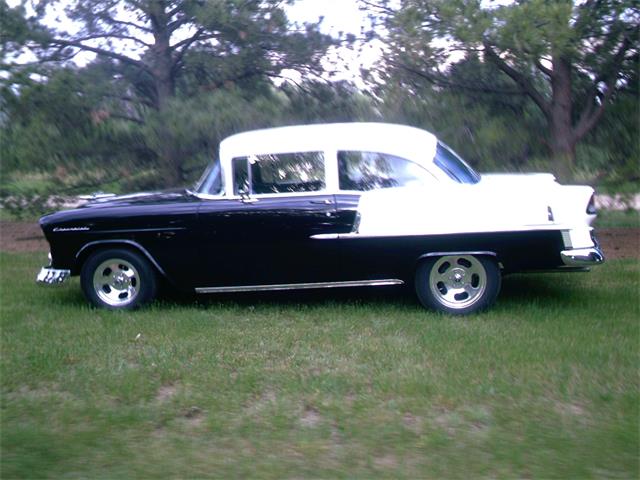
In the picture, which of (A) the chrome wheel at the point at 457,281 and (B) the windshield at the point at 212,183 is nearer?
(A) the chrome wheel at the point at 457,281

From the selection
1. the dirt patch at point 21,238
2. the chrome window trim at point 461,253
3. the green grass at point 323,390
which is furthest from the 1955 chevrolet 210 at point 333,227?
the dirt patch at point 21,238

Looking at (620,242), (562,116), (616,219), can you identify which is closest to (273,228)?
(562,116)

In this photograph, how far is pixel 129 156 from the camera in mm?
10648

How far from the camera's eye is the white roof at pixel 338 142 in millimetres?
7059

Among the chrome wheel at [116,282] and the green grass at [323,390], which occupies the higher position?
the chrome wheel at [116,282]

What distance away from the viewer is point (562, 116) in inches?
385

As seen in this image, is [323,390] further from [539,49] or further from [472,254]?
[539,49]

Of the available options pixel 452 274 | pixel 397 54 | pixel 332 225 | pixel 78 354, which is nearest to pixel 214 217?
pixel 332 225

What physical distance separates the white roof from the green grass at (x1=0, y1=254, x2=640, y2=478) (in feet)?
→ 4.76

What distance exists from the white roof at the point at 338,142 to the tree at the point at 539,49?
2.15 metres

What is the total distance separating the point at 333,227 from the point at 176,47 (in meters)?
5.41

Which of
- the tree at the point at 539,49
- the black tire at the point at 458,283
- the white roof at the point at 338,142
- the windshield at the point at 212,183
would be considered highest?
the tree at the point at 539,49

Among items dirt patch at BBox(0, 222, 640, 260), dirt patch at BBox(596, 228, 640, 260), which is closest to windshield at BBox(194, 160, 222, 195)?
dirt patch at BBox(0, 222, 640, 260)

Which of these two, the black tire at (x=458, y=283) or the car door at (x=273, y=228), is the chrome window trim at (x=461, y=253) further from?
the car door at (x=273, y=228)
